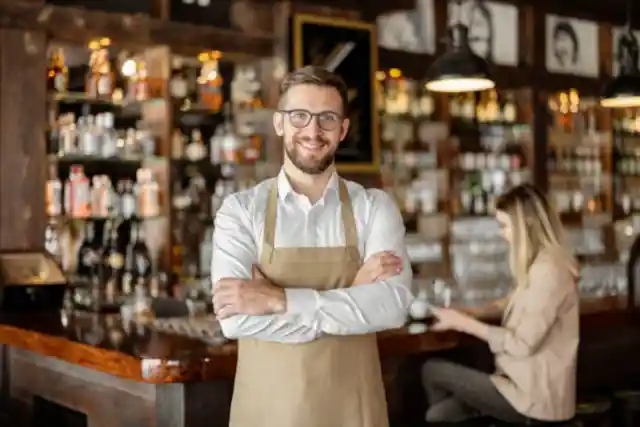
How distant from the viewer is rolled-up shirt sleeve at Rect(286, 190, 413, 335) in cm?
202

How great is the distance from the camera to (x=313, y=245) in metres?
2.10

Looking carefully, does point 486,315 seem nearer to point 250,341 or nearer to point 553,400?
point 553,400

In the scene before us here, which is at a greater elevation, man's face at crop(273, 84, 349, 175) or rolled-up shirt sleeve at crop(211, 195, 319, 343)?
man's face at crop(273, 84, 349, 175)

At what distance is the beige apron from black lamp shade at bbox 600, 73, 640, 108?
3.41m

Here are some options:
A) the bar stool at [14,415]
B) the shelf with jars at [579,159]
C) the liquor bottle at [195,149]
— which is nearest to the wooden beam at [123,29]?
the liquor bottle at [195,149]

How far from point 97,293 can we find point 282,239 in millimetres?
2554

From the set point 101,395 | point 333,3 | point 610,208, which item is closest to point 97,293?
point 101,395

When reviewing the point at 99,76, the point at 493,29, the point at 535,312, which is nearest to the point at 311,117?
the point at 535,312

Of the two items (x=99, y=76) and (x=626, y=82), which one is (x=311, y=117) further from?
(x=626, y=82)

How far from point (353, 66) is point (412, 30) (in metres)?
0.93

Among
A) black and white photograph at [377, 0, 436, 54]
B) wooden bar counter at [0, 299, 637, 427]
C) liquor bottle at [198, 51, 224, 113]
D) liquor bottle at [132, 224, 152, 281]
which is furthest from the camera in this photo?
black and white photograph at [377, 0, 436, 54]

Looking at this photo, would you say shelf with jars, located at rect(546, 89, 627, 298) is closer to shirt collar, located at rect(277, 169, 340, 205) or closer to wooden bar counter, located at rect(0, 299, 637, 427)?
wooden bar counter, located at rect(0, 299, 637, 427)

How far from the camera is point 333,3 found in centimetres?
516

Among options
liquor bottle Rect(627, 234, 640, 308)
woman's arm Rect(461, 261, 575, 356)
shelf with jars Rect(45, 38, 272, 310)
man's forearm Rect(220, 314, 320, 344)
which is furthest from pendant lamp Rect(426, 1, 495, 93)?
man's forearm Rect(220, 314, 320, 344)
